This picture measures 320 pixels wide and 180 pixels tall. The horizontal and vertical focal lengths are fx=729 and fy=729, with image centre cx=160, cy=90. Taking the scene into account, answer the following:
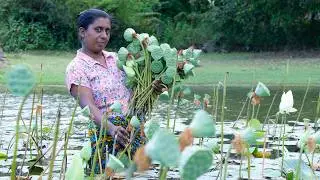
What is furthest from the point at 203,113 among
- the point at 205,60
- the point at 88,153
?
the point at 205,60

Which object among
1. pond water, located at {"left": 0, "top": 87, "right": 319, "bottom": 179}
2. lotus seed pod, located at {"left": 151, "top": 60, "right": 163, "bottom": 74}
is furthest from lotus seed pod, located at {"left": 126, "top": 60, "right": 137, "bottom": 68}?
pond water, located at {"left": 0, "top": 87, "right": 319, "bottom": 179}

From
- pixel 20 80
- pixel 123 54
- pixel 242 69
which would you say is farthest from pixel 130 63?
Result: pixel 242 69

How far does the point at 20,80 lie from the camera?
1.32 m

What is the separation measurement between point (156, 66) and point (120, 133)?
0.47m

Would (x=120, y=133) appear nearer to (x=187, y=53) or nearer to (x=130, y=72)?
(x=130, y=72)

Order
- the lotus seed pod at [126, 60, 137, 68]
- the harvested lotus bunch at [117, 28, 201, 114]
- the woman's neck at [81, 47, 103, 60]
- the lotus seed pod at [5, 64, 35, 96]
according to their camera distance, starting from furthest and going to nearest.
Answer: the woman's neck at [81, 47, 103, 60], the lotus seed pod at [126, 60, 137, 68], the harvested lotus bunch at [117, 28, 201, 114], the lotus seed pod at [5, 64, 35, 96]

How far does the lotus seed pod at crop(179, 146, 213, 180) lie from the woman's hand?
2289 millimetres

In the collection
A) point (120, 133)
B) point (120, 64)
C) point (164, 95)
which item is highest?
point (120, 64)

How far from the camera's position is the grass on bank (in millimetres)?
13070

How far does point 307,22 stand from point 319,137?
20982 mm

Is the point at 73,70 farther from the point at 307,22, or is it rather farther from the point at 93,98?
the point at 307,22

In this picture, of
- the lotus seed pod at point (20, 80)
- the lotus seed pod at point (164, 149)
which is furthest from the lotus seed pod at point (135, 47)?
the lotus seed pod at point (164, 149)

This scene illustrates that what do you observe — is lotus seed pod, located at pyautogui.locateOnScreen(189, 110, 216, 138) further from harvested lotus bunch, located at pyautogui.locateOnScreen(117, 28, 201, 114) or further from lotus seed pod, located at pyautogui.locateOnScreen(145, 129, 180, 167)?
harvested lotus bunch, located at pyautogui.locateOnScreen(117, 28, 201, 114)

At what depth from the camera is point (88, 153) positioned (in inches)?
72.9
